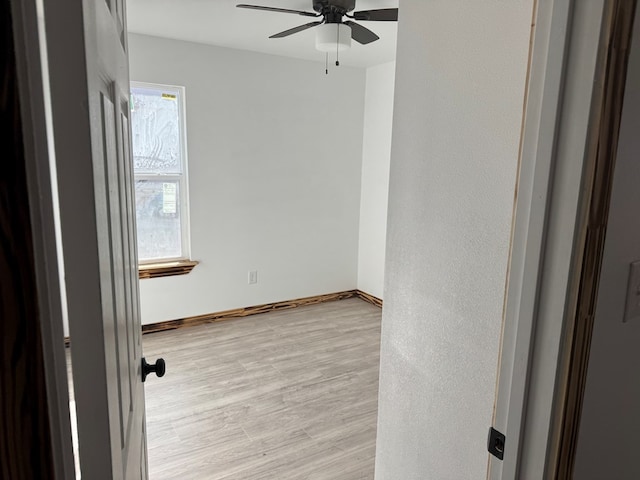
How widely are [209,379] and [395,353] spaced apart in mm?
2003

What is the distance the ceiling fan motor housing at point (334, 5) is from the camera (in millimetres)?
2377

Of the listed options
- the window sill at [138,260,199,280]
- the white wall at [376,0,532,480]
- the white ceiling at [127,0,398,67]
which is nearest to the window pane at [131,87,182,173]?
the white ceiling at [127,0,398,67]

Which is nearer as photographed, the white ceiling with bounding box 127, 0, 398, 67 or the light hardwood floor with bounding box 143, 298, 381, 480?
the light hardwood floor with bounding box 143, 298, 381, 480

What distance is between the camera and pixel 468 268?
1061 millimetres

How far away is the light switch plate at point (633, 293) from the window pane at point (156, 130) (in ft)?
11.0

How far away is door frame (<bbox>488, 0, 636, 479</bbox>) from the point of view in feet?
2.21

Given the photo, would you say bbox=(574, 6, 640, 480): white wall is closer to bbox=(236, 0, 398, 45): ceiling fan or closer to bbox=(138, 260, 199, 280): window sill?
bbox=(236, 0, 398, 45): ceiling fan

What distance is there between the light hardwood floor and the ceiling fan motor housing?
229 centimetres

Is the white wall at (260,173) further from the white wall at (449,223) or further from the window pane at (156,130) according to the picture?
the white wall at (449,223)

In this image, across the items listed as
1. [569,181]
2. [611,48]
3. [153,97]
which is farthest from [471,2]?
[153,97]

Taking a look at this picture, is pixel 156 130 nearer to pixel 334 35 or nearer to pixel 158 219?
pixel 158 219

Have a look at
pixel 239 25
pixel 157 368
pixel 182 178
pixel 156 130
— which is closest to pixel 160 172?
pixel 182 178

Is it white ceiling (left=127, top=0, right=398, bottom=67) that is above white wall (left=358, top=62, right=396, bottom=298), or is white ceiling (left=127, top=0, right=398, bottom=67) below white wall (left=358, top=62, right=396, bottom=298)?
above

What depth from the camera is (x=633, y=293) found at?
2.89 feet
